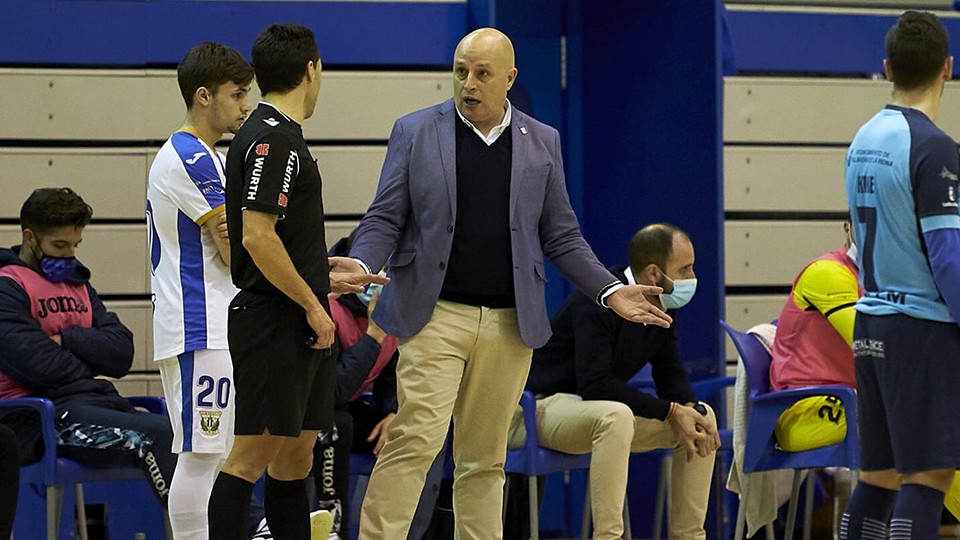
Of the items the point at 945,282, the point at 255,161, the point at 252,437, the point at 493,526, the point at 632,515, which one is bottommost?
the point at 632,515

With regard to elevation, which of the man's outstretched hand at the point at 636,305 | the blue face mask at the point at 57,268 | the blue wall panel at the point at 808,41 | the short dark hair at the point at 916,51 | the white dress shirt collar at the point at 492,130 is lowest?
the man's outstretched hand at the point at 636,305

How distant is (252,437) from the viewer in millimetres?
3434

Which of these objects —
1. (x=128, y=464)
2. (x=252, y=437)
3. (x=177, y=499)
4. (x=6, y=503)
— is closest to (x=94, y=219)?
(x=128, y=464)

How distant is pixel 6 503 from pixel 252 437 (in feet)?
4.17

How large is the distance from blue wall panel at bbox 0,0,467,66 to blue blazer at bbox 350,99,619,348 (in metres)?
2.01

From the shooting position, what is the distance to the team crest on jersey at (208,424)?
3.86m

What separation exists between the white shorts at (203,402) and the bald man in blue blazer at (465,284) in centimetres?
51

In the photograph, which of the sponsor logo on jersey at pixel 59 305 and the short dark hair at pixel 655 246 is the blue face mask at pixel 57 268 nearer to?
the sponsor logo on jersey at pixel 59 305

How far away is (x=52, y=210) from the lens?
4957mm

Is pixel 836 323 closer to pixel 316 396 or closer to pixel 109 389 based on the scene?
pixel 316 396

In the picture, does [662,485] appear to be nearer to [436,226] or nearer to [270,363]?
[436,226]

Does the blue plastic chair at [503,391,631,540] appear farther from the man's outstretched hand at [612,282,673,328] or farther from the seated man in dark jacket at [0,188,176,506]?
the seated man in dark jacket at [0,188,176,506]

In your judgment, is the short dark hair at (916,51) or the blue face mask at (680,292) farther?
the blue face mask at (680,292)

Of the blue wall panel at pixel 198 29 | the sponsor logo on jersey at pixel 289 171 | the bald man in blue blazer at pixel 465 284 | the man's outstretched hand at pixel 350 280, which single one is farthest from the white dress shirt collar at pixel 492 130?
the blue wall panel at pixel 198 29
